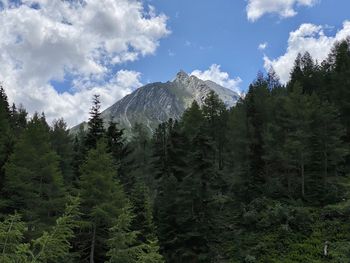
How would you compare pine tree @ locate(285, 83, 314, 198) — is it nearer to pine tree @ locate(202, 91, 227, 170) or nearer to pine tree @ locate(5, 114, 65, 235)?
pine tree @ locate(202, 91, 227, 170)

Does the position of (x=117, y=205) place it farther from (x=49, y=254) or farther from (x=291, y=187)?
(x=291, y=187)

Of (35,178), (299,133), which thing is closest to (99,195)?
(35,178)

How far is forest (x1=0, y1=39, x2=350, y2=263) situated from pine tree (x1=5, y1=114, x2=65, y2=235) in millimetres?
88

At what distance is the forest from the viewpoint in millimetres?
24078

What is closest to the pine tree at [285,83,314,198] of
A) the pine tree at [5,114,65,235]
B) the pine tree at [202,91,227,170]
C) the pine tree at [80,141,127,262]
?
the pine tree at [202,91,227,170]

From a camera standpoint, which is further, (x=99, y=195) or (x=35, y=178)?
(x=35, y=178)

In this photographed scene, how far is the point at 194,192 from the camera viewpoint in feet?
91.6

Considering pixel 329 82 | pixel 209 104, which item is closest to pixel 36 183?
pixel 209 104

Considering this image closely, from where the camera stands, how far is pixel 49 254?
962cm

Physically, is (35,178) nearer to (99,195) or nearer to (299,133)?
(99,195)

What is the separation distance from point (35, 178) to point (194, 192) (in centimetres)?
1167

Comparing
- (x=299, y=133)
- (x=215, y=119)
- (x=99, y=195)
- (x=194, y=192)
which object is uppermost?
(x=215, y=119)

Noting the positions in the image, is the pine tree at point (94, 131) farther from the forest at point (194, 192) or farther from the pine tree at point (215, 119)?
the pine tree at point (215, 119)

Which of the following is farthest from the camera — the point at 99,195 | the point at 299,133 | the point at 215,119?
the point at 215,119
